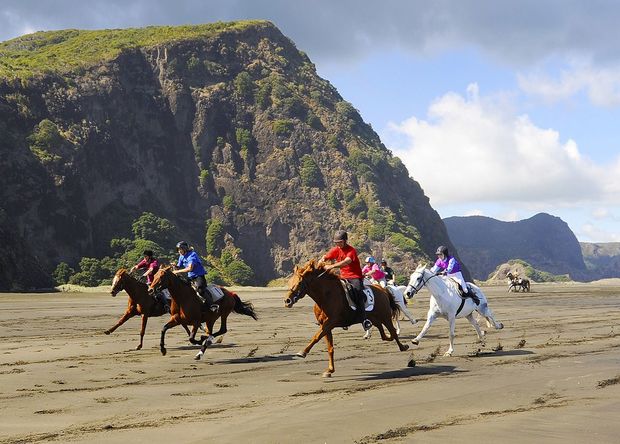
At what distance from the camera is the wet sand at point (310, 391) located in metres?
9.79

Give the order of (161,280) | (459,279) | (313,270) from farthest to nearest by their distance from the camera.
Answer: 1. (459,279)
2. (161,280)
3. (313,270)

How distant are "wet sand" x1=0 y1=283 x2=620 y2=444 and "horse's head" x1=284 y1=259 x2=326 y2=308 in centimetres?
164

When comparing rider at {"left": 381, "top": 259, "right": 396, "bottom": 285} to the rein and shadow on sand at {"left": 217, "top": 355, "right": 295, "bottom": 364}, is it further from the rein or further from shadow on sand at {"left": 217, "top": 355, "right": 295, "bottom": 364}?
the rein

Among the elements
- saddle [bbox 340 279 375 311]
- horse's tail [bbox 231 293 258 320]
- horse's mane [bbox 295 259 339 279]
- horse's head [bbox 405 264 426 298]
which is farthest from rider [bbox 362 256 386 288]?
horse's mane [bbox 295 259 339 279]

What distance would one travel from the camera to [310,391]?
521 inches

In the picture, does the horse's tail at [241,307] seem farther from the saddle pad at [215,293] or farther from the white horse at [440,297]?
the white horse at [440,297]

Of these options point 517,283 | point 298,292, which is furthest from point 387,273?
point 517,283

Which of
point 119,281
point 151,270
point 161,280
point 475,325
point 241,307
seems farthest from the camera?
point 151,270

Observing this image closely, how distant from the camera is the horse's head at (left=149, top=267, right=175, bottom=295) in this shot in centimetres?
1817

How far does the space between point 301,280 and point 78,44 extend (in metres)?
129

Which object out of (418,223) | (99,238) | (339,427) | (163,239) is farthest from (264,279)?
(339,427)

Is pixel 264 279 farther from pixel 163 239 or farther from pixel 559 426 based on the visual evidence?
pixel 559 426

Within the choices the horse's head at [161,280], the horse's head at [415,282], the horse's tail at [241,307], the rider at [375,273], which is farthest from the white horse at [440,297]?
the horse's head at [161,280]

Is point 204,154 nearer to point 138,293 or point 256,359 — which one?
point 138,293
